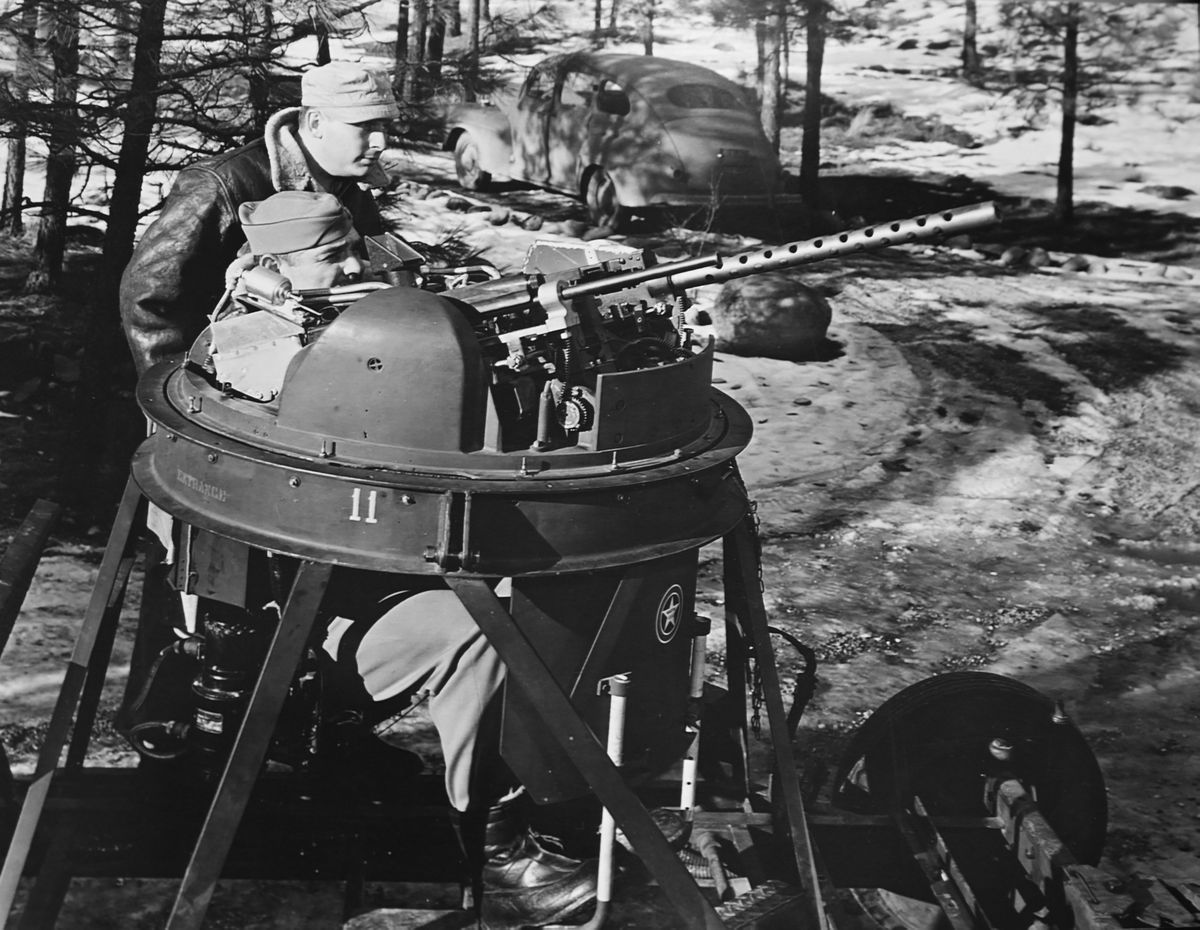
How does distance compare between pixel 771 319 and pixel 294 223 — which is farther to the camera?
pixel 771 319

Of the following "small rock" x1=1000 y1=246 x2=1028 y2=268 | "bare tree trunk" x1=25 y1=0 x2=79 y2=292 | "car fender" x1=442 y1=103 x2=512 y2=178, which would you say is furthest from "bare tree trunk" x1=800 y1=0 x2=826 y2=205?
"bare tree trunk" x1=25 y1=0 x2=79 y2=292

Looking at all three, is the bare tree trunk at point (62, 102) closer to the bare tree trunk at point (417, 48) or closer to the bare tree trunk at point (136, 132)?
the bare tree trunk at point (136, 132)

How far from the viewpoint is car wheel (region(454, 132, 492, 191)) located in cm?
1409

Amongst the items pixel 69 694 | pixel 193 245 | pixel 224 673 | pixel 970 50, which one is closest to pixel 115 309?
pixel 193 245

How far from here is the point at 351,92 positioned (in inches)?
180

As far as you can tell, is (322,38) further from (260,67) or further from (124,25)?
(124,25)

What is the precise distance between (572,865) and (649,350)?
1593 mm

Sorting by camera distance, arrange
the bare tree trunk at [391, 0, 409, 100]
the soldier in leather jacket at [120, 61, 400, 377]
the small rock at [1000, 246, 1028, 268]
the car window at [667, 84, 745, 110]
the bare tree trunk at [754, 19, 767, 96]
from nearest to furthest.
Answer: the soldier in leather jacket at [120, 61, 400, 377]
the bare tree trunk at [391, 0, 409, 100]
the car window at [667, 84, 745, 110]
the small rock at [1000, 246, 1028, 268]
the bare tree trunk at [754, 19, 767, 96]

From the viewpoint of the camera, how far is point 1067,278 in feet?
43.9

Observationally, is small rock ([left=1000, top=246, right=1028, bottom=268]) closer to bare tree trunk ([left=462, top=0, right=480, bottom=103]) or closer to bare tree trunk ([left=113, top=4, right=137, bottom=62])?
bare tree trunk ([left=462, top=0, right=480, bottom=103])

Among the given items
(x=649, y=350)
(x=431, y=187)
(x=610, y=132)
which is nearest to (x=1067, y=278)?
(x=610, y=132)

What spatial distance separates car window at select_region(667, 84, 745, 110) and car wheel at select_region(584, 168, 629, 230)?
0.98 metres

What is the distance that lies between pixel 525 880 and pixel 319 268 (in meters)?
1.95

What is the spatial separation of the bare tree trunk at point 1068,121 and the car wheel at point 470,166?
5.77m
